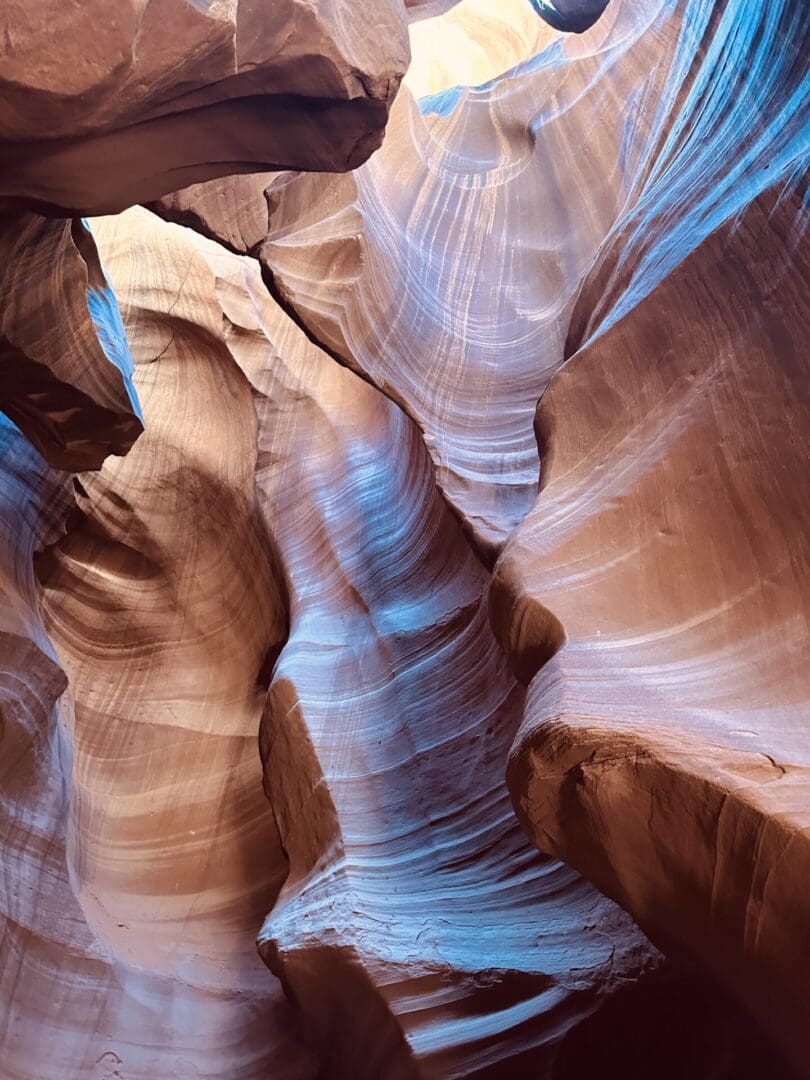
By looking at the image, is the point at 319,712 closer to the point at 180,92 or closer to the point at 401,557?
the point at 401,557

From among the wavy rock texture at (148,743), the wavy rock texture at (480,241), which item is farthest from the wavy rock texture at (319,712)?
the wavy rock texture at (480,241)

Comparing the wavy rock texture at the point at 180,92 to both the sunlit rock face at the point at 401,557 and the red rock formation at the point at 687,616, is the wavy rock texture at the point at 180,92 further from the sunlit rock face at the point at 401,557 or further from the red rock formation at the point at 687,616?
the red rock formation at the point at 687,616

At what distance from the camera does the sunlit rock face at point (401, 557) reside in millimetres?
2404

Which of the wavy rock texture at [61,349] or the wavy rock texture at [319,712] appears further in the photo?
the wavy rock texture at [61,349]

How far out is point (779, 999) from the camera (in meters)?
1.90

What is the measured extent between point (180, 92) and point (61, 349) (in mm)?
1711

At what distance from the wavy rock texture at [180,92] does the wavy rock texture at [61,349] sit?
38.5 inches

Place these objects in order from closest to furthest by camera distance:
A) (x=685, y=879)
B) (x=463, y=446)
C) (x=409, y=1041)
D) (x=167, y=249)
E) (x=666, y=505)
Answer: (x=685, y=879) → (x=666, y=505) → (x=409, y=1041) → (x=463, y=446) → (x=167, y=249)

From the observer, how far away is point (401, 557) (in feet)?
16.2

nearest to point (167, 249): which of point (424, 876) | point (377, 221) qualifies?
point (377, 221)

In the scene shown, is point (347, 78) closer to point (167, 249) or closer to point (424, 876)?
point (424, 876)

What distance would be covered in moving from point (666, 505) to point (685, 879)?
3.52 feet

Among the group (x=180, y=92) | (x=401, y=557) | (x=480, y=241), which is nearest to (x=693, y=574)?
(x=180, y=92)

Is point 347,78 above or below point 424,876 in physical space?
above
